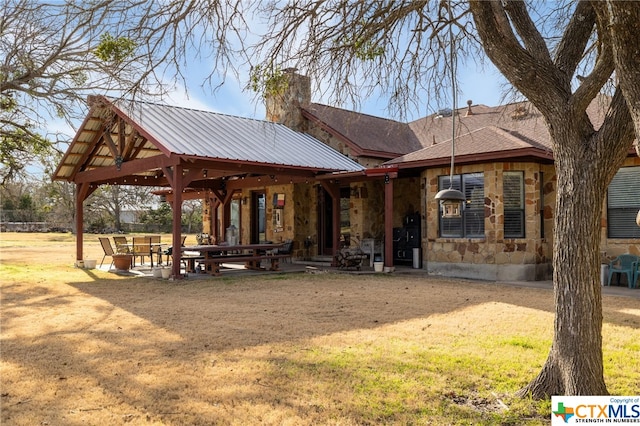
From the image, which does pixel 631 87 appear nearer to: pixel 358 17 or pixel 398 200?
pixel 358 17

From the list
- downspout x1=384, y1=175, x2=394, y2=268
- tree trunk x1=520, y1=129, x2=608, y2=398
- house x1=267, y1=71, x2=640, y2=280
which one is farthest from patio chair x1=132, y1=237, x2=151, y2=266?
tree trunk x1=520, y1=129, x2=608, y2=398

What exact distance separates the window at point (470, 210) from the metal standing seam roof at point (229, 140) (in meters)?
3.14

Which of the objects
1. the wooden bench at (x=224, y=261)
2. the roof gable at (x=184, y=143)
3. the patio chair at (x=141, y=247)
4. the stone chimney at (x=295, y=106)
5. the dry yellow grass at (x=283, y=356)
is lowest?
the dry yellow grass at (x=283, y=356)

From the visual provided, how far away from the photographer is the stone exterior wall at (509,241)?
11.5 m

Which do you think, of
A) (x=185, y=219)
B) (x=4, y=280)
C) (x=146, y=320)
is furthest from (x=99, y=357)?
(x=185, y=219)

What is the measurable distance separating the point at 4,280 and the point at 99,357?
26.2ft

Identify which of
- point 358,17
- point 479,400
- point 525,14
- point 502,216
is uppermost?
point 358,17

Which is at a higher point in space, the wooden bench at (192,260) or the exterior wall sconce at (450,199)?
the exterior wall sconce at (450,199)

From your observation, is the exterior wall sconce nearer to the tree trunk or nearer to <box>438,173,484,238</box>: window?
<box>438,173,484,238</box>: window

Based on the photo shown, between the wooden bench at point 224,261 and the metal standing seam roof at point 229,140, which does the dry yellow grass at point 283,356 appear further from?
the metal standing seam roof at point 229,140

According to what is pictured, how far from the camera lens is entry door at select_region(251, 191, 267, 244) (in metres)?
18.7

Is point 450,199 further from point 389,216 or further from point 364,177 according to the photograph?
point 364,177

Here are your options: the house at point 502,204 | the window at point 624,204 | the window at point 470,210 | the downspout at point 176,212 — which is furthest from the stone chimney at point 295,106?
the window at point 624,204

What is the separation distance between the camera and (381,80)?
20.6 feet
